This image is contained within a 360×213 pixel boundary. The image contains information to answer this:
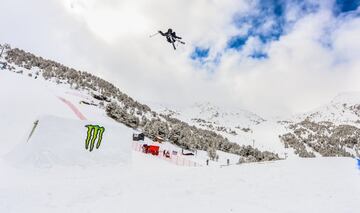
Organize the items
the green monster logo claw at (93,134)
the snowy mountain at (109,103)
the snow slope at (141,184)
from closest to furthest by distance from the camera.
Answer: the snow slope at (141,184), the green monster logo claw at (93,134), the snowy mountain at (109,103)

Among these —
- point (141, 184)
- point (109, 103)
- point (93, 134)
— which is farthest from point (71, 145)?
point (109, 103)

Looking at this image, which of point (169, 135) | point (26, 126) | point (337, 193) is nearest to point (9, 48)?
point (169, 135)

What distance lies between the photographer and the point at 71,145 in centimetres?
2069

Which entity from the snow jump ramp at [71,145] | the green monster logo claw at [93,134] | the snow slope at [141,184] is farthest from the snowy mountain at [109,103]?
the snow slope at [141,184]

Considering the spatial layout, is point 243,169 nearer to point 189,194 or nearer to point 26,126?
point 189,194

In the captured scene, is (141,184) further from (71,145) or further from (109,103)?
(109,103)

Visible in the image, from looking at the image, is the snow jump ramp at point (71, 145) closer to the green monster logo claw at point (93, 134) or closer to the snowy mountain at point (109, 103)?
the green monster logo claw at point (93, 134)

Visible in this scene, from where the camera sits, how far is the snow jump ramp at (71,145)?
19047 millimetres

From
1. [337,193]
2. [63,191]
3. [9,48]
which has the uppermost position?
[9,48]

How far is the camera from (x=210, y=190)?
16297mm

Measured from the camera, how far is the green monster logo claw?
71.7ft

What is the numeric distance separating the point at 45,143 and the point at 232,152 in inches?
2844

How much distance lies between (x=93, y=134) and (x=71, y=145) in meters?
2.08

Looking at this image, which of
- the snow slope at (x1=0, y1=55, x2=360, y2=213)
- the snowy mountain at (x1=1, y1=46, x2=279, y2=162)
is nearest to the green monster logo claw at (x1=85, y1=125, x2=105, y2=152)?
the snow slope at (x1=0, y1=55, x2=360, y2=213)
